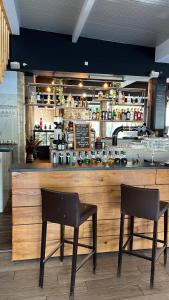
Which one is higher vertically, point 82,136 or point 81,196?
point 82,136

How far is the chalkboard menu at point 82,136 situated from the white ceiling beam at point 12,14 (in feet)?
6.90

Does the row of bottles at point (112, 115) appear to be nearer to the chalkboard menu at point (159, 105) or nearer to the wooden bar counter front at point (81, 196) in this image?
the chalkboard menu at point (159, 105)

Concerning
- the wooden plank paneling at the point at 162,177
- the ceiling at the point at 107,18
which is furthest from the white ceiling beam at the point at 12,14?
the wooden plank paneling at the point at 162,177

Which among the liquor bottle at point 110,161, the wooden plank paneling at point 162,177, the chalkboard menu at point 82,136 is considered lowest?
the wooden plank paneling at point 162,177

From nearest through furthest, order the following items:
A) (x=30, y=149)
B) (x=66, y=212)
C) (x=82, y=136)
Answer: (x=66, y=212) < (x=82, y=136) < (x=30, y=149)

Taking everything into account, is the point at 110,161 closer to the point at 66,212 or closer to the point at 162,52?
the point at 66,212

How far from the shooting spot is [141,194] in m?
→ 2.21

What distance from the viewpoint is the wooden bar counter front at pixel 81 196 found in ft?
7.97

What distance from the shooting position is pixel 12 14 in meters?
3.79

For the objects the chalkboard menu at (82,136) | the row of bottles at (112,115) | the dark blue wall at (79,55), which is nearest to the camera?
the chalkboard menu at (82,136)

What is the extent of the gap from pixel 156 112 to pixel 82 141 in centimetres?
344

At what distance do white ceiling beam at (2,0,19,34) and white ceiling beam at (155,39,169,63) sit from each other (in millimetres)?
2958

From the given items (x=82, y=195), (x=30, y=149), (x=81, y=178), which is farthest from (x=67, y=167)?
(x=30, y=149)

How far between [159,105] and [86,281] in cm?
456
